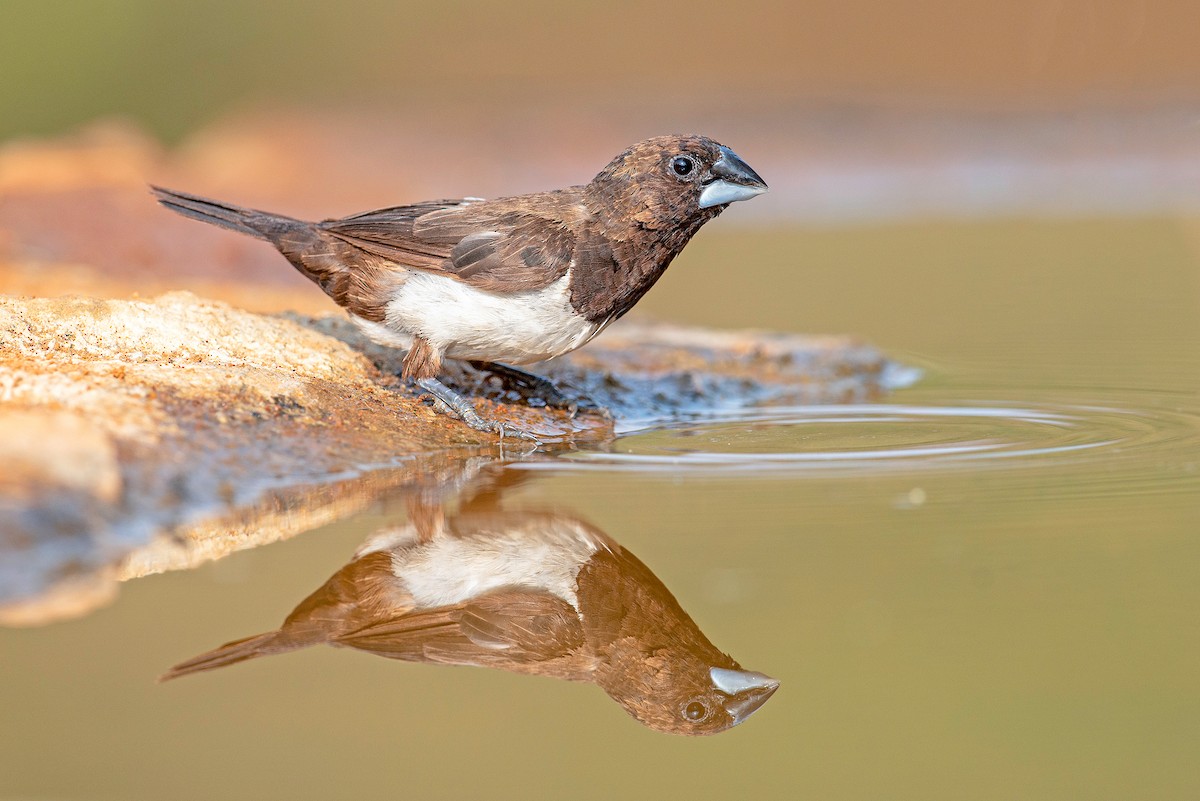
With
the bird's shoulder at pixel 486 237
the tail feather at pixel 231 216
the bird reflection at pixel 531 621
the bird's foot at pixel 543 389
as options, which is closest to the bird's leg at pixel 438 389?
the bird's shoulder at pixel 486 237

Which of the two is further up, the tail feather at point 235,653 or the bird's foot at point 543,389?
the bird's foot at point 543,389

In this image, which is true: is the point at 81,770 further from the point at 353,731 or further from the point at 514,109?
the point at 514,109

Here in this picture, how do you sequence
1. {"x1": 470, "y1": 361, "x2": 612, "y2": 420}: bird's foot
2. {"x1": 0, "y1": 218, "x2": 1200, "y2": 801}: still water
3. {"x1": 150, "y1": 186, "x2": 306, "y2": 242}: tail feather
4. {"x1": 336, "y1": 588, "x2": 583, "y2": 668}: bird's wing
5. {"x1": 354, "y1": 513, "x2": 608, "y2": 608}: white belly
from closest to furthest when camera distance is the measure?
{"x1": 0, "y1": 218, "x2": 1200, "y2": 801}: still water
{"x1": 336, "y1": 588, "x2": 583, "y2": 668}: bird's wing
{"x1": 354, "y1": 513, "x2": 608, "y2": 608}: white belly
{"x1": 150, "y1": 186, "x2": 306, "y2": 242}: tail feather
{"x1": 470, "y1": 361, "x2": 612, "y2": 420}: bird's foot

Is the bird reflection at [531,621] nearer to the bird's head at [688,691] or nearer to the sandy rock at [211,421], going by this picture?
the bird's head at [688,691]

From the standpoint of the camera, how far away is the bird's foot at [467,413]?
5309 mm

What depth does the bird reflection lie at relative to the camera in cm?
321

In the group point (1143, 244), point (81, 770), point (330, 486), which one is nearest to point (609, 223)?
point (330, 486)

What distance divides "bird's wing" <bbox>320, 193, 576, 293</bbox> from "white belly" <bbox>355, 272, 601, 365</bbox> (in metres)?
0.05

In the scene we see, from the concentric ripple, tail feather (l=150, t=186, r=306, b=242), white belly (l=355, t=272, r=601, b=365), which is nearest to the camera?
the concentric ripple

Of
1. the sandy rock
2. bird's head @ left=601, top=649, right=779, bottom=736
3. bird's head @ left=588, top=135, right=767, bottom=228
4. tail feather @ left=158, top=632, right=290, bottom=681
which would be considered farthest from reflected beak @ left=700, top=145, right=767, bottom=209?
tail feather @ left=158, top=632, right=290, bottom=681

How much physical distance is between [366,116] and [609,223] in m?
12.3

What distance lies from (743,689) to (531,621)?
0.62 metres

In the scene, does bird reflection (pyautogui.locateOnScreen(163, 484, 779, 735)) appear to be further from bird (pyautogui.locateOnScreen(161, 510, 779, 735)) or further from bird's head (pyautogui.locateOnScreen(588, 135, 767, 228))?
bird's head (pyautogui.locateOnScreen(588, 135, 767, 228))

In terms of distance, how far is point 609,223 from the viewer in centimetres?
535
